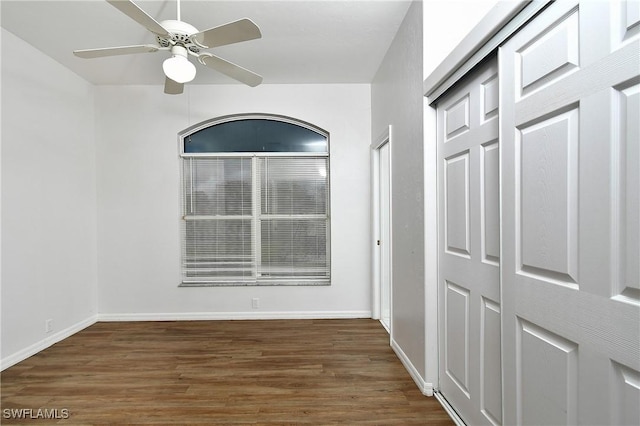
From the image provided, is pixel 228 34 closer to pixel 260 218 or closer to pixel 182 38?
pixel 182 38

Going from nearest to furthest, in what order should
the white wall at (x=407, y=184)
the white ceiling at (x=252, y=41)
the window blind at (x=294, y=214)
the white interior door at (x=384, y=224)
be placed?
the white wall at (x=407, y=184), the white ceiling at (x=252, y=41), the white interior door at (x=384, y=224), the window blind at (x=294, y=214)

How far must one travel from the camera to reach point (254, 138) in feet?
13.9

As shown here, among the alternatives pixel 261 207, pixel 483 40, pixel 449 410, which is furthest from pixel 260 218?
pixel 483 40

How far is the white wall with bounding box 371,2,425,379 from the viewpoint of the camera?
242cm

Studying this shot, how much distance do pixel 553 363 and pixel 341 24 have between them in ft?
8.79

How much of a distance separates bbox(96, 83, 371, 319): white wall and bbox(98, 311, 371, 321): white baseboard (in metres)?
0.01

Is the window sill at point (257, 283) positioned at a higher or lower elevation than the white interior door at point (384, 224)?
lower

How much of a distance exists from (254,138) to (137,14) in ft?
8.25

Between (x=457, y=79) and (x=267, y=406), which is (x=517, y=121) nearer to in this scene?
(x=457, y=79)

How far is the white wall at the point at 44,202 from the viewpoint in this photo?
9.54 ft

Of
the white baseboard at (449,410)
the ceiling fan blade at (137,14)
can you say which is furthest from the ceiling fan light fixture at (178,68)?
the white baseboard at (449,410)

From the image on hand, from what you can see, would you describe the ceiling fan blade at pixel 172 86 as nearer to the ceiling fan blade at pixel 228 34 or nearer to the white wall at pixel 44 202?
the ceiling fan blade at pixel 228 34

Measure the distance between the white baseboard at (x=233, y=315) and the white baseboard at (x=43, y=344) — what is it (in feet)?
0.83

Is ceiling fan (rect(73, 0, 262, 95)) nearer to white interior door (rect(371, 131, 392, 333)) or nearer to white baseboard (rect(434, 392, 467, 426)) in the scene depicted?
white interior door (rect(371, 131, 392, 333))
